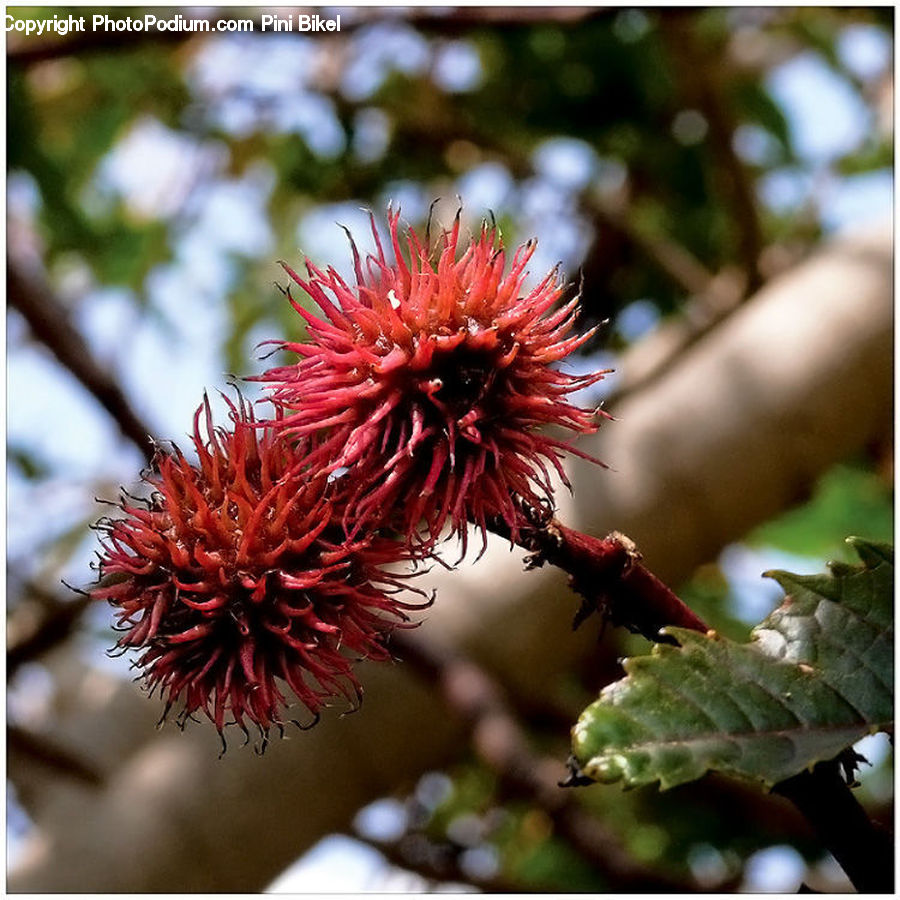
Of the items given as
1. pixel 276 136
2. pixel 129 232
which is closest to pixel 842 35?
pixel 276 136

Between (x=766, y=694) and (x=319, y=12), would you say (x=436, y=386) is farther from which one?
(x=319, y=12)

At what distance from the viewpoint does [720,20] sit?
244 cm

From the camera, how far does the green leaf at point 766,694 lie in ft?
1.89

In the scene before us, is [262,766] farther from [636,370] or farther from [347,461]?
[347,461]

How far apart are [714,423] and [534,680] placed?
1.64 ft

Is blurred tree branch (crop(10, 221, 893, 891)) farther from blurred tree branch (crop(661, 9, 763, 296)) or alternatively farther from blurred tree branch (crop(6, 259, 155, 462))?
blurred tree branch (crop(6, 259, 155, 462))

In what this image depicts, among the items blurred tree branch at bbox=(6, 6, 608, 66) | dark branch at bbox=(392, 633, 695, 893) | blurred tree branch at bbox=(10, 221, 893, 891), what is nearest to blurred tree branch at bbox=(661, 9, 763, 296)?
blurred tree branch at bbox=(10, 221, 893, 891)

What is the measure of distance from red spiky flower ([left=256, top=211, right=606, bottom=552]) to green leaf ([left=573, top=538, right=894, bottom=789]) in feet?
0.44

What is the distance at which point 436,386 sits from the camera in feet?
2.31

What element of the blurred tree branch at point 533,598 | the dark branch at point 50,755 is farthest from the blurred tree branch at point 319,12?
the dark branch at point 50,755

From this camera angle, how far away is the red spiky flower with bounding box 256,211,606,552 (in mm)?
697

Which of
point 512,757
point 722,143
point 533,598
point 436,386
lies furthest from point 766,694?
point 722,143

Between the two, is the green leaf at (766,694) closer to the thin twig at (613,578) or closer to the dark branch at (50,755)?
the thin twig at (613,578)

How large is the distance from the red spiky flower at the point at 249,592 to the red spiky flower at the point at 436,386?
0.03 m
